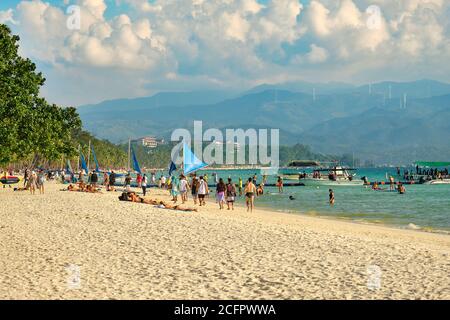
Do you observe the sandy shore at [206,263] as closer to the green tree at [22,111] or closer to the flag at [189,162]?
the flag at [189,162]

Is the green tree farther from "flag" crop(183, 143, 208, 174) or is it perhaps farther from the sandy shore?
the sandy shore

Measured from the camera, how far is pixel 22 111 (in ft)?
120

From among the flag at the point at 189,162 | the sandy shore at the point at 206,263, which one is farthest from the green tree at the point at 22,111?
the sandy shore at the point at 206,263

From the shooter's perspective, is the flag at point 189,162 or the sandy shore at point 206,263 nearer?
the sandy shore at point 206,263

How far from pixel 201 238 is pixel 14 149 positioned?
28361mm

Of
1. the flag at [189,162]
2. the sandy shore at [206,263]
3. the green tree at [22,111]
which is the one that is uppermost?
the green tree at [22,111]

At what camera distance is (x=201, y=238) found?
15680mm

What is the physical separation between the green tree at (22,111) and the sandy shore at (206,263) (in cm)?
1990

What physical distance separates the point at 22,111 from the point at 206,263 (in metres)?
29.4

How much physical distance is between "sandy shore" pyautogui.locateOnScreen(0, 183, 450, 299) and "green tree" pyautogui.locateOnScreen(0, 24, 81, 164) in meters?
19.9

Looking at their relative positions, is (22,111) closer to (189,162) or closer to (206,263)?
(189,162)

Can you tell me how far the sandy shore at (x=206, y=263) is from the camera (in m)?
9.09

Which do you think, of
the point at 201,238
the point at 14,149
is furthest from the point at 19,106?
the point at 201,238
